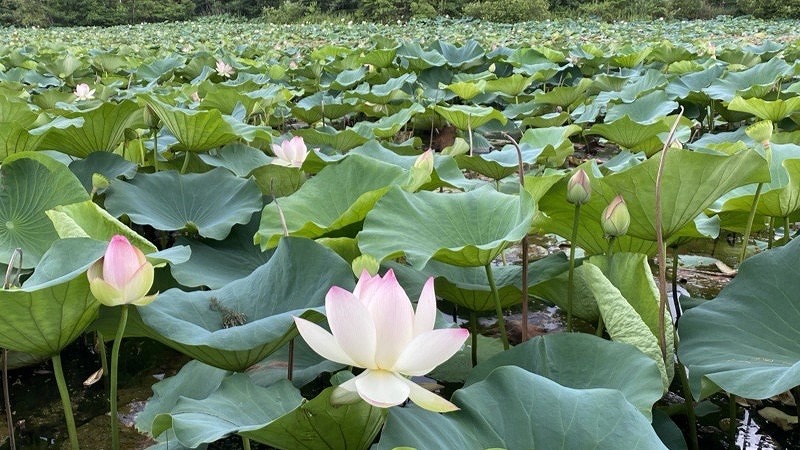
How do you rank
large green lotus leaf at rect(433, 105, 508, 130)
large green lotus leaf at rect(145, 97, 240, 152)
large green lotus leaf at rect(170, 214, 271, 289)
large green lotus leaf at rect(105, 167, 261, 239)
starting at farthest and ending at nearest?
1. large green lotus leaf at rect(433, 105, 508, 130)
2. large green lotus leaf at rect(145, 97, 240, 152)
3. large green lotus leaf at rect(105, 167, 261, 239)
4. large green lotus leaf at rect(170, 214, 271, 289)

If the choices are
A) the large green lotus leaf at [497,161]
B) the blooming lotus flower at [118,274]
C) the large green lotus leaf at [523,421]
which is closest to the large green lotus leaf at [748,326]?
the large green lotus leaf at [523,421]

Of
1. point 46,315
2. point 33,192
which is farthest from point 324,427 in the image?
point 33,192

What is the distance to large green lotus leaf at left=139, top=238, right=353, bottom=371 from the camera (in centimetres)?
89

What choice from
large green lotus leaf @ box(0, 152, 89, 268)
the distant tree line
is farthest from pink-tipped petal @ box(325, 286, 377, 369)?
the distant tree line

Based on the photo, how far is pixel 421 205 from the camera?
3.97ft

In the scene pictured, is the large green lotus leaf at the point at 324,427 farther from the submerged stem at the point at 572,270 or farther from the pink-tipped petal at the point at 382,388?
the submerged stem at the point at 572,270

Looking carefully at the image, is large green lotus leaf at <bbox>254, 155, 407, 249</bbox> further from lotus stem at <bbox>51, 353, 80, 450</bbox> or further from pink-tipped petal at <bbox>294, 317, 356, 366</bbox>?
pink-tipped petal at <bbox>294, 317, 356, 366</bbox>

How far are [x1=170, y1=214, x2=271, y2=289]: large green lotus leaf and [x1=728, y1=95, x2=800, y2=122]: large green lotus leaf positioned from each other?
1.77m

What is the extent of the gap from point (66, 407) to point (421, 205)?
651mm

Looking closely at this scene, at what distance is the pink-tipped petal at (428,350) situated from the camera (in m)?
0.67

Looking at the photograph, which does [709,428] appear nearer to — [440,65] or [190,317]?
[190,317]

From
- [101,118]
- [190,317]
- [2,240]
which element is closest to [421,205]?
[190,317]

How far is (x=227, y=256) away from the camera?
4.87 feet

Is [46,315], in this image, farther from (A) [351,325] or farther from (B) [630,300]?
(B) [630,300]
